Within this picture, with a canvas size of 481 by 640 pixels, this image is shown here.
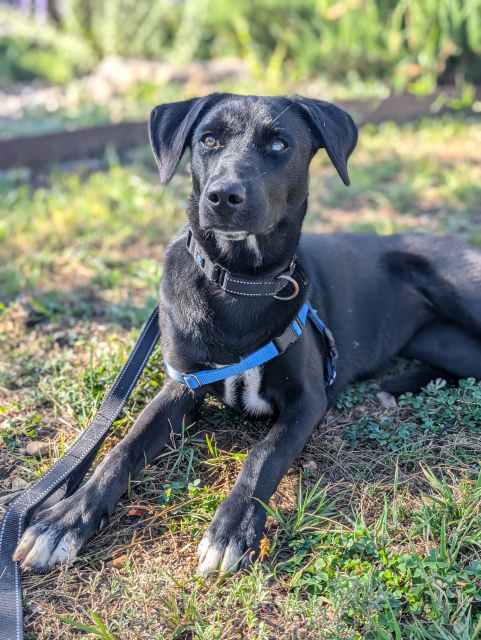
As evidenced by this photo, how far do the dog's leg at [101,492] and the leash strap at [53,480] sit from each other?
0.05m

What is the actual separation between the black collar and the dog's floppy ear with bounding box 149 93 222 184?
10.9 inches

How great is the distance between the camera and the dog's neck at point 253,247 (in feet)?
8.55

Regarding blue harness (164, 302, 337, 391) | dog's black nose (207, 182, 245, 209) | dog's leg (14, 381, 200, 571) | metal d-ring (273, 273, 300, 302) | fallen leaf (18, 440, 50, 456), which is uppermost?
dog's black nose (207, 182, 245, 209)

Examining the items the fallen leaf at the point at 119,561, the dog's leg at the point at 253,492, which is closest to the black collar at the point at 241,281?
the dog's leg at the point at 253,492

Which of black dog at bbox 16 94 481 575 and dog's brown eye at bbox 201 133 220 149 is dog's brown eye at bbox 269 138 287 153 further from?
dog's brown eye at bbox 201 133 220 149

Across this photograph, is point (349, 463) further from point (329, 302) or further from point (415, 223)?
point (415, 223)

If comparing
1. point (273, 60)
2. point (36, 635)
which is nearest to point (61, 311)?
point (36, 635)

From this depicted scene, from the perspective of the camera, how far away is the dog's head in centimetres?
238

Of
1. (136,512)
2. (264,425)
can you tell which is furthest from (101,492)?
(264,425)

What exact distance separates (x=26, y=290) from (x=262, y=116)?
1995 millimetres

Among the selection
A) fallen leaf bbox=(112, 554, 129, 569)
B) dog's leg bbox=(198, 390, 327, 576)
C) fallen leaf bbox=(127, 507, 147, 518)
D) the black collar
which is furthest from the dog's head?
fallen leaf bbox=(112, 554, 129, 569)

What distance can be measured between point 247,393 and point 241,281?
1.41ft

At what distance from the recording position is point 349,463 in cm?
263

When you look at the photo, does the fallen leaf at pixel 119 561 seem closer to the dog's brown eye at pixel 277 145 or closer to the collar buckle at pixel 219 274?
the collar buckle at pixel 219 274
